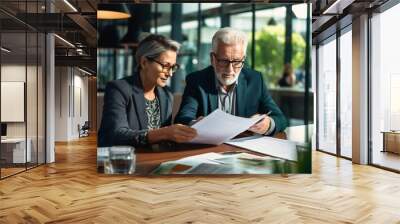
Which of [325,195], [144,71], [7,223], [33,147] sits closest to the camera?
[7,223]

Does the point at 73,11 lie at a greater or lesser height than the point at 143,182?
greater

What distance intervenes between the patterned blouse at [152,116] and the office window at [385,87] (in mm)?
4248

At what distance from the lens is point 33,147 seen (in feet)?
27.0

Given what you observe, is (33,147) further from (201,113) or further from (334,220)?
(334,220)

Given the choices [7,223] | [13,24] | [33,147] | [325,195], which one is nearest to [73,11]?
[13,24]

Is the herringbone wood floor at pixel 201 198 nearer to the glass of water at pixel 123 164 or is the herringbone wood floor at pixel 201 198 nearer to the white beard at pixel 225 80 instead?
the glass of water at pixel 123 164

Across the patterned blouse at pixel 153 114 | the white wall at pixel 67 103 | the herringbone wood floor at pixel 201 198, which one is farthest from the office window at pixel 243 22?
the white wall at pixel 67 103

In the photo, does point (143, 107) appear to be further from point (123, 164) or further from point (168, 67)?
point (123, 164)

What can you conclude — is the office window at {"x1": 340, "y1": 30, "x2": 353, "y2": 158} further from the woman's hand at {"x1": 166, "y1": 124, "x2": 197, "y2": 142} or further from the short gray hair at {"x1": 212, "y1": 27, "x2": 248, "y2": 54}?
the woman's hand at {"x1": 166, "y1": 124, "x2": 197, "y2": 142}

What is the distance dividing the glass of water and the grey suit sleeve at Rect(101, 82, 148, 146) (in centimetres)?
15

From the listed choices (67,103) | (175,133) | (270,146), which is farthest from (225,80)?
(67,103)

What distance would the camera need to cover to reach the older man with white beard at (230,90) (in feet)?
21.2

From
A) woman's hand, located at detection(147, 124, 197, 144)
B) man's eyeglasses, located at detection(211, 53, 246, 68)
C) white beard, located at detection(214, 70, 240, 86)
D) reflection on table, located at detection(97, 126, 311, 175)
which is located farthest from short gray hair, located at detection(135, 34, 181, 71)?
reflection on table, located at detection(97, 126, 311, 175)

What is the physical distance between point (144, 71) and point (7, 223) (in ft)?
9.86
